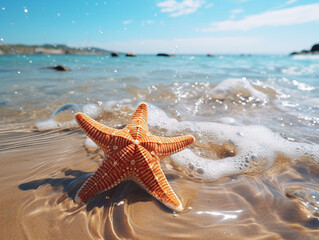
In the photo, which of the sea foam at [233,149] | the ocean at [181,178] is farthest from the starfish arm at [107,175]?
the sea foam at [233,149]

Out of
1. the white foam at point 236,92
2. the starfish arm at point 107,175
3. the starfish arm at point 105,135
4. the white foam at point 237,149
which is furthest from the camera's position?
the white foam at point 236,92

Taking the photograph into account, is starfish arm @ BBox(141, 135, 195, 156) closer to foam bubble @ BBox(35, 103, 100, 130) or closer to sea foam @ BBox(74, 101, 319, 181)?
sea foam @ BBox(74, 101, 319, 181)

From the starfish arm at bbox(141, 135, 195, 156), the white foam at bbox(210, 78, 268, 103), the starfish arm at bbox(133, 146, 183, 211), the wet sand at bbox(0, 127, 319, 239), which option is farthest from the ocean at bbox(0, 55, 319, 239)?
the white foam at bbox(210, 78, 268, 103)

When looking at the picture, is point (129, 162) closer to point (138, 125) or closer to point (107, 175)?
point (107, 175)

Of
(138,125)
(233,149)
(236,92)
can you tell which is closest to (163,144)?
(138,125)

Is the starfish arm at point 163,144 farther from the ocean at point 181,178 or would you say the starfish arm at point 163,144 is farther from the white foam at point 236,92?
the white foam at point 236,92

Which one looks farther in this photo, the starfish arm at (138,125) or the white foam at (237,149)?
the white foam at (237,149)
